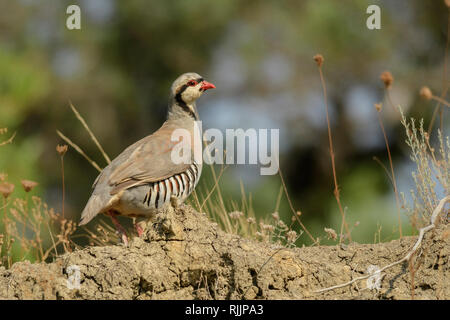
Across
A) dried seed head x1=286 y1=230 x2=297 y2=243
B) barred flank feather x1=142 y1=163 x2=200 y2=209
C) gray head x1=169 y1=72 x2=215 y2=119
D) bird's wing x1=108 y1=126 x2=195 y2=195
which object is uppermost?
gray head x1=169 y1=72 x2=215 y2=119

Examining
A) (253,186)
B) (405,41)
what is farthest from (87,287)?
(405,41)

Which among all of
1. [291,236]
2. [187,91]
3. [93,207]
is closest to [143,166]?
[93,207]

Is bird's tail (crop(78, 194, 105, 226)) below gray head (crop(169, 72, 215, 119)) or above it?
below

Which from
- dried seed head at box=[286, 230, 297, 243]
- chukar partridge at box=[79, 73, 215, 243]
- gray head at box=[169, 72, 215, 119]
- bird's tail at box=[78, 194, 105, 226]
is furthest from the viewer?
gray head at box=[169, 72, 215, 119]

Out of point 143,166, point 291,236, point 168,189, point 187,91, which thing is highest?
point 187,91

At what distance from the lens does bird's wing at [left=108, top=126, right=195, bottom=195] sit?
4867 mm

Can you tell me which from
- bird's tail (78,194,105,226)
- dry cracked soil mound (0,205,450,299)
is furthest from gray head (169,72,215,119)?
dry cracked soil mound (0,205,450,299)

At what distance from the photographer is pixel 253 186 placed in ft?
29.8

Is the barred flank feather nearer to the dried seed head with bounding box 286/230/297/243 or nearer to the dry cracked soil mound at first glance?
the dried seed head with bounding box 286/230/297/243

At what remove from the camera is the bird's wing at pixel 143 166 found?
487 cm

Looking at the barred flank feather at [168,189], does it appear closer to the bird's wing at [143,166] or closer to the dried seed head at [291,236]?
the bird's wing at [143,166]

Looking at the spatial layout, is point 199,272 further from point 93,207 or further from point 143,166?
point 143,166

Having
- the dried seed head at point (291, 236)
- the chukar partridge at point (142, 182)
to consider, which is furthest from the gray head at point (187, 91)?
the dried seed head at point (291, 236)

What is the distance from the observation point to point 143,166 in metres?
4.97
